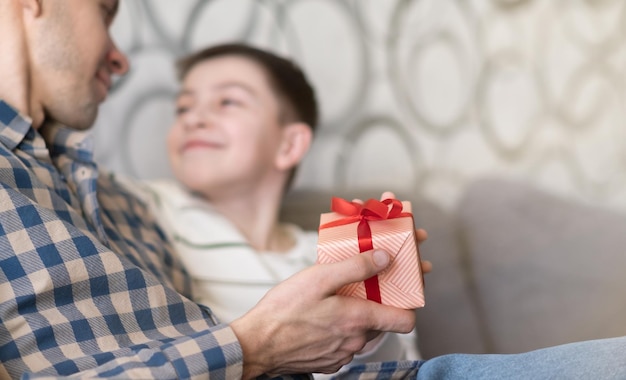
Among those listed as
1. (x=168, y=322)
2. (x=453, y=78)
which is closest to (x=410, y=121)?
(x=453, y=78)

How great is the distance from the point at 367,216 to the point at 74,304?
15.7 inches

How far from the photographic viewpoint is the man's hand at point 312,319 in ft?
2.58

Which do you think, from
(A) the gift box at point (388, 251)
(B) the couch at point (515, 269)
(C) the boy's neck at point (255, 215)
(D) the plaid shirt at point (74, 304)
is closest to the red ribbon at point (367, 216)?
A: (A) the gift box at point (388, 251)

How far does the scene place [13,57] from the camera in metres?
0.99

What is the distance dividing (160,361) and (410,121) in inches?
55.0

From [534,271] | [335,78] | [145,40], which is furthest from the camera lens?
[335,78]

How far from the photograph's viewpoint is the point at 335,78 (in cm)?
186

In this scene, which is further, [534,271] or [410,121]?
[410,121]

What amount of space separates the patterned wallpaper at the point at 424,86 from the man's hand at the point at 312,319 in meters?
1.00

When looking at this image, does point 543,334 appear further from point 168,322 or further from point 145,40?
point 145,40

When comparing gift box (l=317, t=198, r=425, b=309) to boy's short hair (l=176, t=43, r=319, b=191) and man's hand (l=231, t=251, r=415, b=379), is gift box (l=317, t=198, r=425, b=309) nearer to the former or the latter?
man's hand (l=231, t=251, r=415, b=379)

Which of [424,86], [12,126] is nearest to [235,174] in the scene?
[12,126]

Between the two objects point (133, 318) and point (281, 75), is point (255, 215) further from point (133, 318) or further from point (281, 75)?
point (133, 318)

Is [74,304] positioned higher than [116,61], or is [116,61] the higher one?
[116,61]
